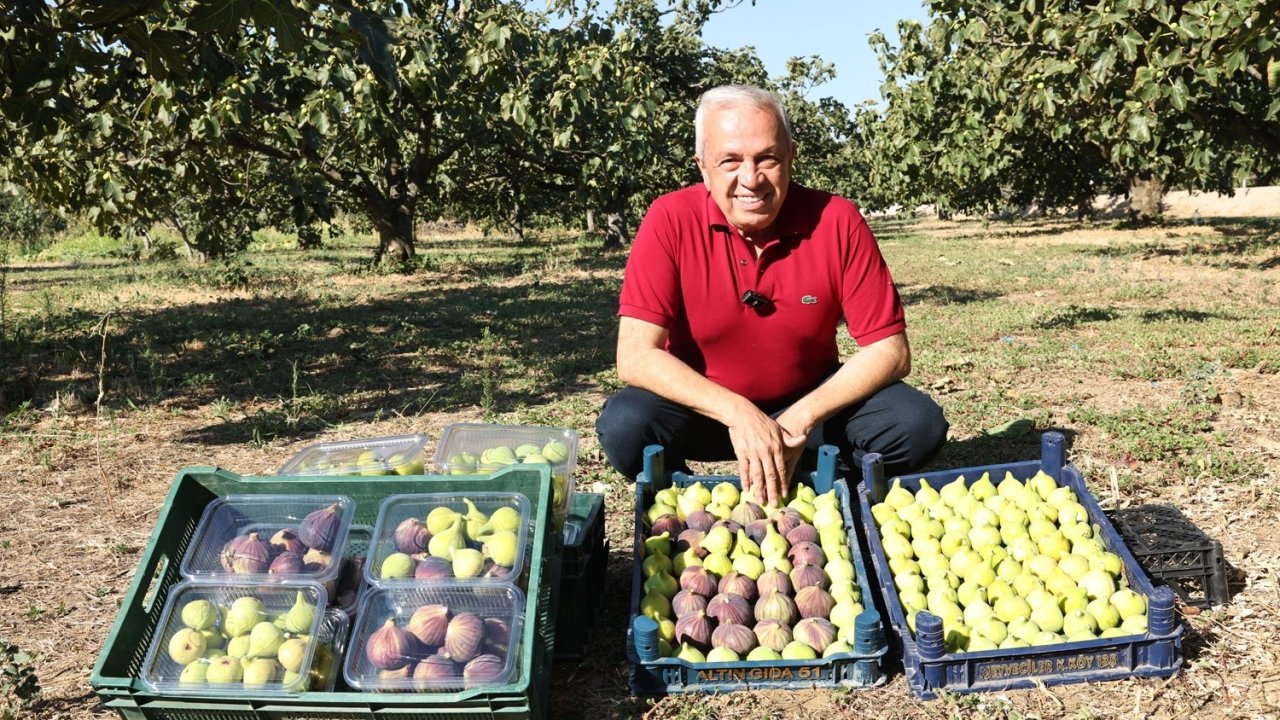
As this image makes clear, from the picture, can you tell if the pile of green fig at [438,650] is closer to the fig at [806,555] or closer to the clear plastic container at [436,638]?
the clear plastic container at [436,638]

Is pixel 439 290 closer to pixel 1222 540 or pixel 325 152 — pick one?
pixel 325 152

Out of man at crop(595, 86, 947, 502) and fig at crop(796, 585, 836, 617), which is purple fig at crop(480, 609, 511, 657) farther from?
man at crop(595, 86, 947, 502)

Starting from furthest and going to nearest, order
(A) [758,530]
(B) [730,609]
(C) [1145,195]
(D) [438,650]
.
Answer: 1. (C) [1145,195]
2. (A) [758,530]
3. (B) [730,609]
4. (D) [438,650]

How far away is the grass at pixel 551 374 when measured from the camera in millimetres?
4215

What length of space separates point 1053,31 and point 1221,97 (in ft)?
21.9

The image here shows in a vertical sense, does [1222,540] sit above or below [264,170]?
below

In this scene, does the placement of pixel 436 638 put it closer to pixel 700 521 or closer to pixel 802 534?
pixel 700 521

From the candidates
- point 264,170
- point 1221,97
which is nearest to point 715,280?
point 1221,97

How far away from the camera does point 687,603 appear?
2773mm

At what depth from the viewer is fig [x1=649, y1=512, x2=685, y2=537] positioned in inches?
124

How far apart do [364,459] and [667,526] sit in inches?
40.6

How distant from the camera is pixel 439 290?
532 inches

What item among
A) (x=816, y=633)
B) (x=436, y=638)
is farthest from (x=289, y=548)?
(x=816, y=633)

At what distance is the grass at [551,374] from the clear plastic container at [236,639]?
0.72 meters
